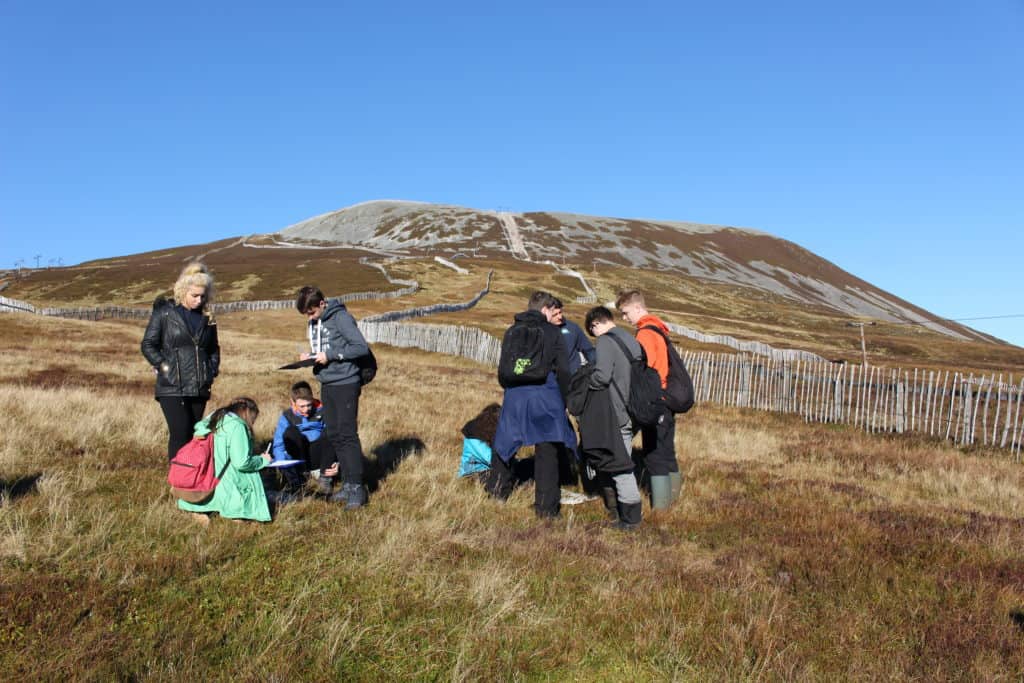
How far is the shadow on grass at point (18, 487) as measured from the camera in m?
5.32

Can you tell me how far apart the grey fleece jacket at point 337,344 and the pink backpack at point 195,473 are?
1269 millimetres

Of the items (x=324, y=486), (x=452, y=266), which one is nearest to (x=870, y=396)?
(x=324, y=486)

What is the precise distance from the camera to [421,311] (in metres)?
51.0

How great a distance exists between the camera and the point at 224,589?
163 inches

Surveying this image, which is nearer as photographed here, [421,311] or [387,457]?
[387,457]

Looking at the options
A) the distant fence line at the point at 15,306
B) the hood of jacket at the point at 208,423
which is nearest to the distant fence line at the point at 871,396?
the hood of jacket at the point at 208,423

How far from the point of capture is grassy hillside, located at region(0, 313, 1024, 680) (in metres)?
3.43

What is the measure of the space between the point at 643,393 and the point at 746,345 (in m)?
44.2

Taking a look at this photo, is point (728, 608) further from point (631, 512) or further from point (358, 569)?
point (358, 569)

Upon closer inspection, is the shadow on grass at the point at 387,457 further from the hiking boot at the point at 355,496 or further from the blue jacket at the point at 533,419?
the blue jacket at the point at 533,419

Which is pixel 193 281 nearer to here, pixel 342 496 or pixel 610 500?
pixel 342 496

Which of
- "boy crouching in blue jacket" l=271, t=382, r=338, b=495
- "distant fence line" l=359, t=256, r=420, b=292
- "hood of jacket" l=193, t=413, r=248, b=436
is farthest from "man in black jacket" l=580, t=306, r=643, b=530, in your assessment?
"distant fence line" l=359, t=256, r=420, b=292

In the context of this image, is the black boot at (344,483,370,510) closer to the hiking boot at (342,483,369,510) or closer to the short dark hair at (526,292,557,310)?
the hiking boot at (342,483,369,510)

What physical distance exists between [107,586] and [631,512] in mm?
4074
